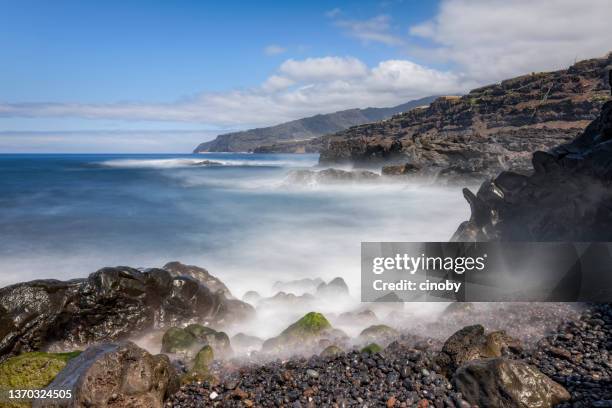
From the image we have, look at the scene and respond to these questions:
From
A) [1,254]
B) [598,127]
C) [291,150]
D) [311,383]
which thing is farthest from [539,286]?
[291,150]

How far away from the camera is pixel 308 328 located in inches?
279

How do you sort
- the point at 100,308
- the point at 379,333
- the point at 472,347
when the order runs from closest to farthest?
the point at 472,347, the point at 379,333, the point at 100,308

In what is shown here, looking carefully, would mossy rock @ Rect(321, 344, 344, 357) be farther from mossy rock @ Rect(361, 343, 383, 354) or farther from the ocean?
the ocean

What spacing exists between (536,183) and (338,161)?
188 ft

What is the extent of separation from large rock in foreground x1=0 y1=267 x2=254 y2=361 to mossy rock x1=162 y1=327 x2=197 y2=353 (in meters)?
1.53

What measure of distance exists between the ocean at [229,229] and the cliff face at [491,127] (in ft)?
30.1

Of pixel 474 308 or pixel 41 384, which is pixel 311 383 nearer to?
pixel 41 384

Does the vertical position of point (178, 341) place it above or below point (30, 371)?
below

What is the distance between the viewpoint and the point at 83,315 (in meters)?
7.68

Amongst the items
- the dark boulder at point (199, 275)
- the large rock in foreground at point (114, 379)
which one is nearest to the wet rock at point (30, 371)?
the large rock in foreground at point (114, 379)

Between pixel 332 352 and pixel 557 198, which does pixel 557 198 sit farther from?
pixel 332 352

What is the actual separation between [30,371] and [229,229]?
1652 cm

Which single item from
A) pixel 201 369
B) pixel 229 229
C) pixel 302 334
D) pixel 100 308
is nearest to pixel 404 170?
pixel 229 229

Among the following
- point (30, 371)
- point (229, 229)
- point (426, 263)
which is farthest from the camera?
point (229, 229)
